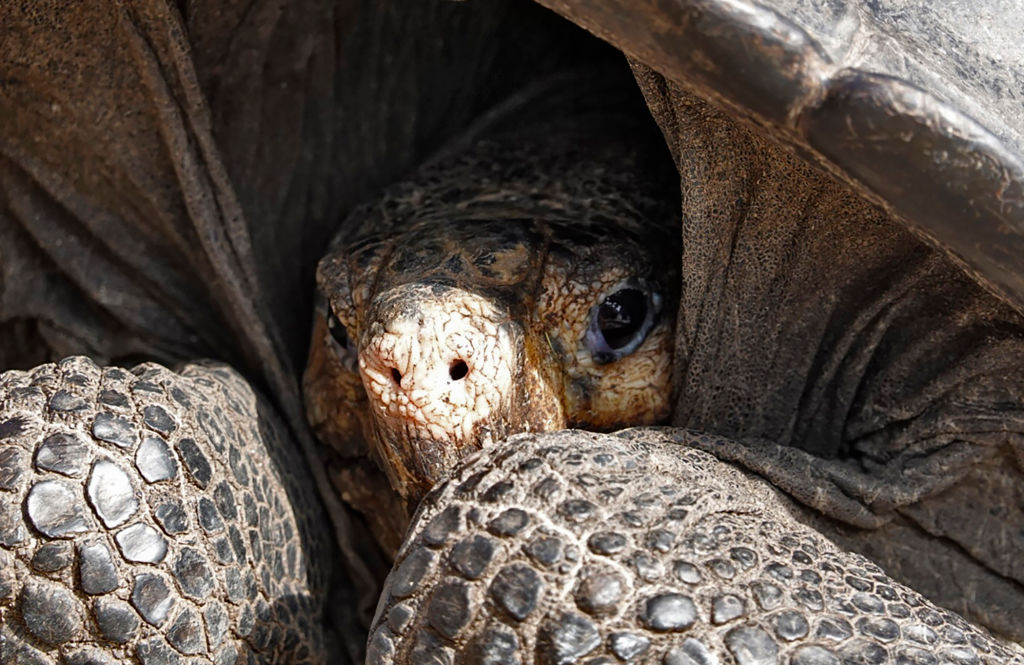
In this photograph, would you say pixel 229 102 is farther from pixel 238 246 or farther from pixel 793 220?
pixel 793 220

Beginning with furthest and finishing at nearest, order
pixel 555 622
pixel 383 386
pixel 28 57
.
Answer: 1. pixel 28 57
2. pixel 383 386
3. pixel 555 622

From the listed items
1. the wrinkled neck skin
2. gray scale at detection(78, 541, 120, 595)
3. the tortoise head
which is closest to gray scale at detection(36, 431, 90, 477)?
gray scale at detection(78, 541, 120, 595)

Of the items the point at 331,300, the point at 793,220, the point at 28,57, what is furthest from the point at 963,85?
the point at 28,57

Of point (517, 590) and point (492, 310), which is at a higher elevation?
point (492, 310)

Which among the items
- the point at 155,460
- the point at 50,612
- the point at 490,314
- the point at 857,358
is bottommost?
the point at 50,612

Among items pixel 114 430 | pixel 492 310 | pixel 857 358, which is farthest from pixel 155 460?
pixel 857 358

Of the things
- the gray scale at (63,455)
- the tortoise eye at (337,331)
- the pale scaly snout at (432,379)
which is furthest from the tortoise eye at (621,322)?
the gray scale at (63,455)

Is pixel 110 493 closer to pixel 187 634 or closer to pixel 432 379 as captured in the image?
pixel 187 634
